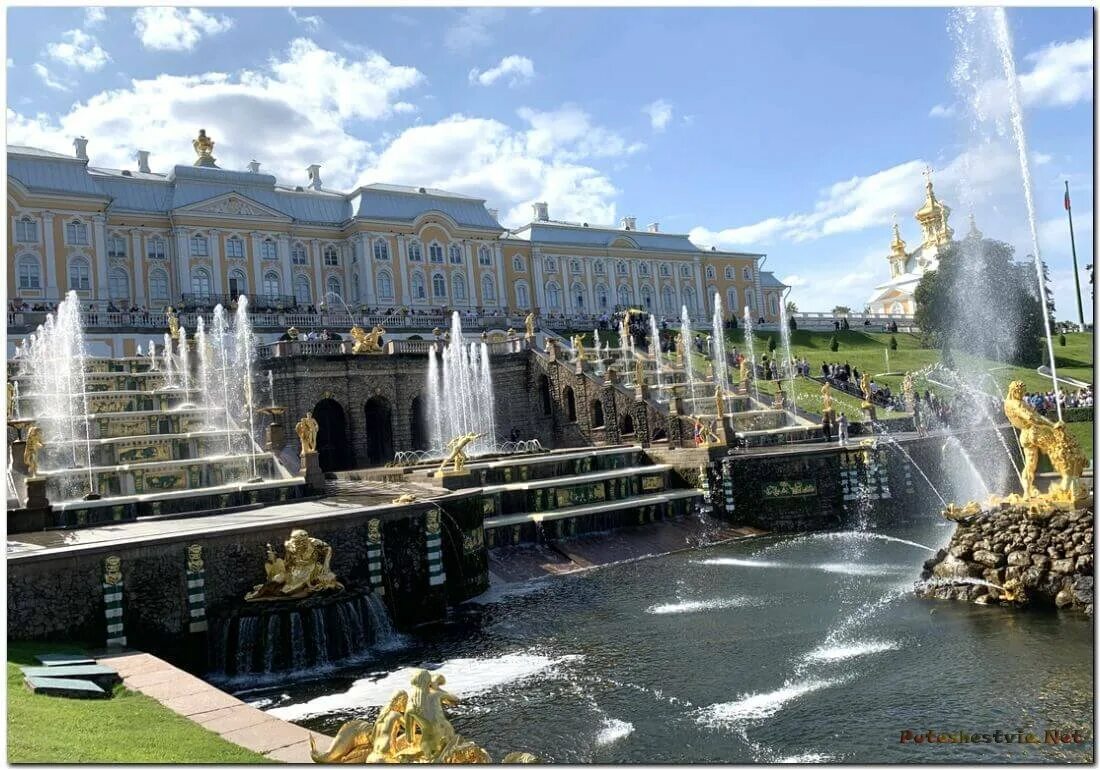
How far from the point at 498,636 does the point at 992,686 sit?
7635mm

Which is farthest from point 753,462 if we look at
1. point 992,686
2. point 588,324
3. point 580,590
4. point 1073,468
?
point 588,324

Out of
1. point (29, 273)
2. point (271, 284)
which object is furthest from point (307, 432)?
point (271, 284)

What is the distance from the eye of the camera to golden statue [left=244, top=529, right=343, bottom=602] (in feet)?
46.2

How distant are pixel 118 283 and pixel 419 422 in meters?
29.5

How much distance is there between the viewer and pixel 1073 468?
1450 cm

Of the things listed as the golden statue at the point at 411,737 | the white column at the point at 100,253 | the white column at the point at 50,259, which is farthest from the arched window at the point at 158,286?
the golden statue at the point at 411,737

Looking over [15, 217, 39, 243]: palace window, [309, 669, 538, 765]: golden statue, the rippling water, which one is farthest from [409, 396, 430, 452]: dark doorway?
[309, 669, 538, 765]: golden statue

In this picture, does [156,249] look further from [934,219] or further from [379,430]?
[934,219]

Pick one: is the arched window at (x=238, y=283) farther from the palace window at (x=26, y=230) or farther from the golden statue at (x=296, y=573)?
the golden statue at (x=296, y=573)

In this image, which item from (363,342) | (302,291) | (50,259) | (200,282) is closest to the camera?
(363,342)

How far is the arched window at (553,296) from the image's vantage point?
74.5 m

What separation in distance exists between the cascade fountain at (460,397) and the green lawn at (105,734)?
2690 cm

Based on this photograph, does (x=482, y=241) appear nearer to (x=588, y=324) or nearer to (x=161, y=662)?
(x=588, y=324)

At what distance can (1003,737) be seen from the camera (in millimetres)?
9102
